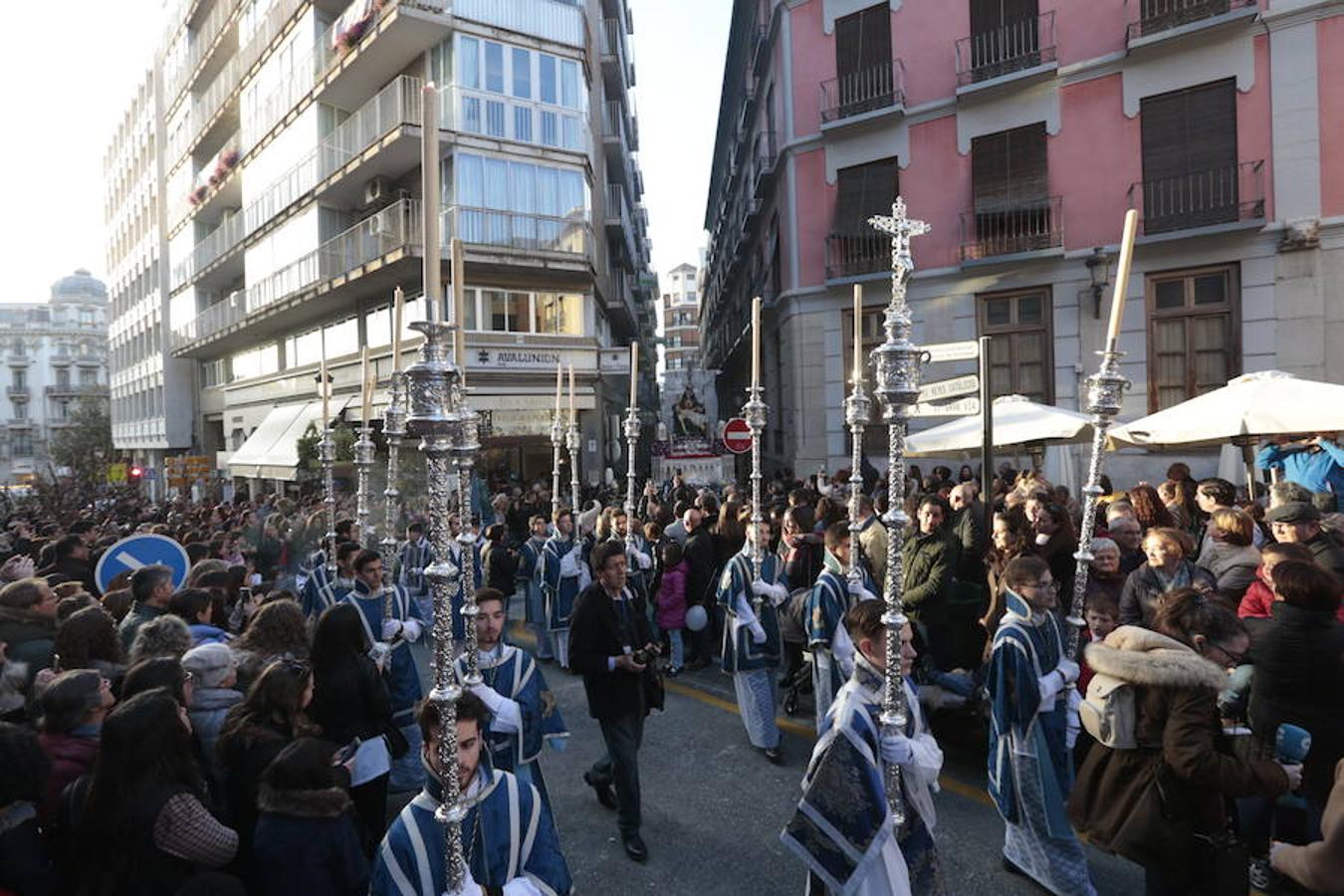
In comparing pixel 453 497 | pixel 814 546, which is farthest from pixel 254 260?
pixel 814 546

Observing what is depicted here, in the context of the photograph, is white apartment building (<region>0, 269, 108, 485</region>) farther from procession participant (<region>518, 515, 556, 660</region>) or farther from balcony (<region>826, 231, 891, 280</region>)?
procession participant (<region>518, 515, 556, 660</region>)

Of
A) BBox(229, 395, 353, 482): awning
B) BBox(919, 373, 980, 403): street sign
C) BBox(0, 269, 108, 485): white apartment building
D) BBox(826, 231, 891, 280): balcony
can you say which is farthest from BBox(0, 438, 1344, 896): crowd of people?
BBox(0, 269, 108, 485): white apartment building

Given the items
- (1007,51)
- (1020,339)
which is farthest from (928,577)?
(1007,51)

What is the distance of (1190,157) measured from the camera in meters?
14.4

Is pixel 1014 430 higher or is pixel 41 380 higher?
pixel 41 380

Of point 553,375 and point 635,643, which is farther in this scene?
point 553,375

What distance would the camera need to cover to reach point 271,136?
25.0 m

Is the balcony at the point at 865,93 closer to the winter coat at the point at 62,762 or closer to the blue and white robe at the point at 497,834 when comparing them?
the blue and white robe at the point at 497,834

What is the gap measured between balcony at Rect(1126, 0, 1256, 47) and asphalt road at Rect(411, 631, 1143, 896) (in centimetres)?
1458

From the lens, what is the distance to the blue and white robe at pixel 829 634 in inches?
208

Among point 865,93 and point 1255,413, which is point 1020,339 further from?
point 1255,413

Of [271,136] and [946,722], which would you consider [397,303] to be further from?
[271,136]

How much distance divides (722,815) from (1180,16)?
54.7 ft

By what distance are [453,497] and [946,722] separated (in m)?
9.21
